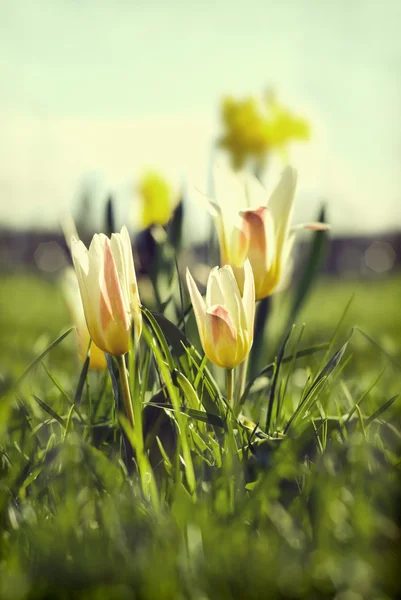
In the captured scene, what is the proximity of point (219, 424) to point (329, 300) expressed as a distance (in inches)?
171

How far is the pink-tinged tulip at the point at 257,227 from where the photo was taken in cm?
68

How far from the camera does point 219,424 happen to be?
618 millimetres

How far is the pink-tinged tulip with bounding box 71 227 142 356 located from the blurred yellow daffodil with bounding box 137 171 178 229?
2.19 metres

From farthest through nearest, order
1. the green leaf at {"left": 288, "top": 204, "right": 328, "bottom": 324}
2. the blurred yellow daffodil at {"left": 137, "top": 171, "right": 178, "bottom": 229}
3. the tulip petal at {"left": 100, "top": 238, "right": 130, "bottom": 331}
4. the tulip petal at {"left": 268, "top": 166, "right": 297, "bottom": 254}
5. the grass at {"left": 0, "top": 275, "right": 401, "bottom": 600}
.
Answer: the blurred yellow daffodil at {"left": 137, "top": 171, "right": 178, "bottom": 229} < the green leaf at {"left": 288, "top": 204, "right": 328, "bottom": 324} < the tulip petal at {"left": 268, "top": 166, "right": 297, "bottom": 254} < the tulip petal at {"left": 100, "top": 238, "right": 130, "bottom": 331} < the grass at {"left": 0, "top": 275, "right": 401, "bottom": 600}

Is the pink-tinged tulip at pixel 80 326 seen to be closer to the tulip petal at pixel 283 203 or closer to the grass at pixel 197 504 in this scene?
the grass at pixel 197 504

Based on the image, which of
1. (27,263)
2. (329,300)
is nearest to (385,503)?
(329,300)

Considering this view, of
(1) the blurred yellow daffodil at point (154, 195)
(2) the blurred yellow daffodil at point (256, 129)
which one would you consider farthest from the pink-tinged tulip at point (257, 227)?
(2) the blurred yellow daffodil at point (256, 129)

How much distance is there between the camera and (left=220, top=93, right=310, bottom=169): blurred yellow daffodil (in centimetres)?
368

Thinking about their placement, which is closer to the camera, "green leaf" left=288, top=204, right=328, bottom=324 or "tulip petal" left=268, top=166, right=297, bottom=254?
"tulip petal" left=268, top=166, right=297, bottom=254

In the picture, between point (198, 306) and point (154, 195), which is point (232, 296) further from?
point (154, 195)

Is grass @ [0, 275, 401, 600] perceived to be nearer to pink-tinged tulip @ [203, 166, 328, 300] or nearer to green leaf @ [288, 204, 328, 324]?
pink-tinged tulip @ [203, 166, 328, 300]

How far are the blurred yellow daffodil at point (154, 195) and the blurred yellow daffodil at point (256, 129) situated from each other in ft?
2.89

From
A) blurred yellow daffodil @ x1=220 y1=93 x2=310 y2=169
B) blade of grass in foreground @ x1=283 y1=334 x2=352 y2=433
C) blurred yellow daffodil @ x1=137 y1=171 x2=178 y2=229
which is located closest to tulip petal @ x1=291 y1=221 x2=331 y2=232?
blade of grass in foreground @ x1=283 y1=334 x2=352 y2=433

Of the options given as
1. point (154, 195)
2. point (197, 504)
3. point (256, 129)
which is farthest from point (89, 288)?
point (256, 129)
